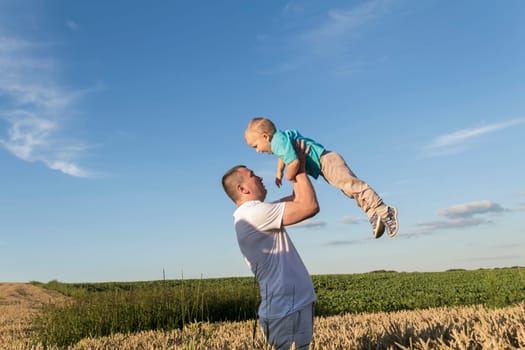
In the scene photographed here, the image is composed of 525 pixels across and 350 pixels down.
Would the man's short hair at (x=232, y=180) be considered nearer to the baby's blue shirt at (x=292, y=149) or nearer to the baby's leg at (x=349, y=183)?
the baby's blue shirt at (x=292, y=149)

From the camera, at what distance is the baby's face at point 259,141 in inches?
207

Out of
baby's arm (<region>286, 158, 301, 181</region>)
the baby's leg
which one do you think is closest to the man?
baby's arm (<region>286, 158, 301, 181</region>)

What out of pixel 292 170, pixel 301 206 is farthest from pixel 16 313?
pixel 301 206

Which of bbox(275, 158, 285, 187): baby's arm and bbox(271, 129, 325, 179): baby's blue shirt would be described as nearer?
bbox(271, 129, 325, 179): baby's blue shirt


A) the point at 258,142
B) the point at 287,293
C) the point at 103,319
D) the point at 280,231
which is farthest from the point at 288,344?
the point at 103,319

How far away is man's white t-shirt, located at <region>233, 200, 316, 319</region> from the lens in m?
4.20

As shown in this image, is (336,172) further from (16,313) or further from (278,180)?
(16,313)

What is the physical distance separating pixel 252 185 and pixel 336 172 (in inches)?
42.6

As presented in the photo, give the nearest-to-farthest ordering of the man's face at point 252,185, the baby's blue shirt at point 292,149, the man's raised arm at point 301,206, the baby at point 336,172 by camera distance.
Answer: the man's raised arm at point 301,206 → the man's face at point 252,185 → the baby's blue shirt at point 292,149 → the baby at point 336,172

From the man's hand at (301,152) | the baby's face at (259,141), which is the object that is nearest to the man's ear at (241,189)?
the man's hand at (301,152)

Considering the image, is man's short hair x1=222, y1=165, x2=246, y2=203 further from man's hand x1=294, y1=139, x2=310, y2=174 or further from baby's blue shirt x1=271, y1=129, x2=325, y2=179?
man's hand x1=294, y1=139, x2=310, y2=174

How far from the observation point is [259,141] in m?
5.34

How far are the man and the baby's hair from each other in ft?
3.08

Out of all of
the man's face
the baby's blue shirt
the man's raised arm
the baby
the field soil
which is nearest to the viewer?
the man's raised arm
